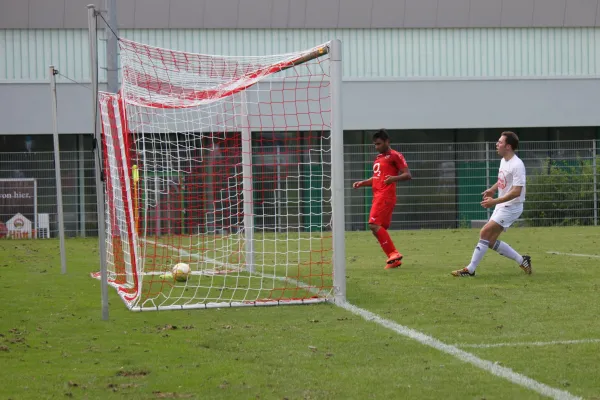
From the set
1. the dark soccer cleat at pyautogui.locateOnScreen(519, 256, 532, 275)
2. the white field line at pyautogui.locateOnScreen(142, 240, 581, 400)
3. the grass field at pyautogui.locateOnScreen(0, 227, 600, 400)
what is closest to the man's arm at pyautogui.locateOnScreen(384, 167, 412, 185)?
the grass field at pyautogui.locateOnScreen(0, 227, 600, 400)

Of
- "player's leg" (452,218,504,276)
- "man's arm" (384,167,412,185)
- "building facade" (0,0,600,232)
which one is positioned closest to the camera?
"player's leg" (452,218,504,276)

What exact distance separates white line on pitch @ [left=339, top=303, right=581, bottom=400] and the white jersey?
10.9 ft

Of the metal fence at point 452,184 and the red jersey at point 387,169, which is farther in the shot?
the metal fence at point 452,184

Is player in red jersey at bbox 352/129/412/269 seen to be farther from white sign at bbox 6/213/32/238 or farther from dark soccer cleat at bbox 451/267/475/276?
white sign at bbox 6/213/32/238

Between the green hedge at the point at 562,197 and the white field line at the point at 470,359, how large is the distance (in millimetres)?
18234

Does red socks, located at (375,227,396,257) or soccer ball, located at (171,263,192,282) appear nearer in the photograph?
soccer ball, located at (171,263,192,282)

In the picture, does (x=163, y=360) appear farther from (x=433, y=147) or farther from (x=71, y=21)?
(x=71, y=21)

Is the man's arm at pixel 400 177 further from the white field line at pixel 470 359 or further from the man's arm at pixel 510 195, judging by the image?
the white field line at pixel 470 359

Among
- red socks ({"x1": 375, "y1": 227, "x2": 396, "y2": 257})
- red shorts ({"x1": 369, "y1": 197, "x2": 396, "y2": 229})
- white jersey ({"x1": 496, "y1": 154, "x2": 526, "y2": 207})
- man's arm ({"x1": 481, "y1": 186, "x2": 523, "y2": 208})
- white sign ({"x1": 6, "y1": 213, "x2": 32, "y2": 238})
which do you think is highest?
white jersey ({"x1": 496, "y1": 154, "x2": 526, "y2": 207})

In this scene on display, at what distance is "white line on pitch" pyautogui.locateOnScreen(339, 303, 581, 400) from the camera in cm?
504

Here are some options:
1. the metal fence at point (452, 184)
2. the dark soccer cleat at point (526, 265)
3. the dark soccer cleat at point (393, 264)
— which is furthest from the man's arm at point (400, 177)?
the metal fence at point (452, 184)

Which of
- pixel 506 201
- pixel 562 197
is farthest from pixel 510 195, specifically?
pixel 562 197

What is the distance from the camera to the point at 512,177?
10703 millimetres

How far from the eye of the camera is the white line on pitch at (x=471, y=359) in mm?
5035
